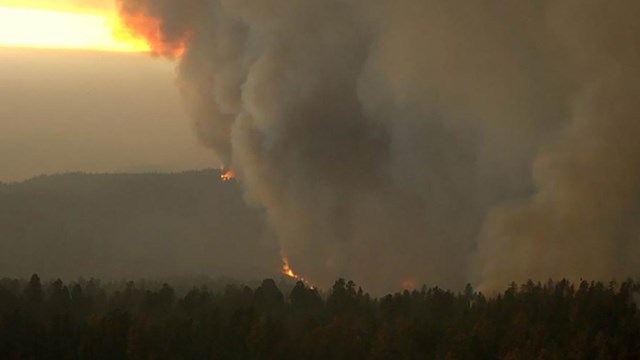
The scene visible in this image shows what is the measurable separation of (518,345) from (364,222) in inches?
907

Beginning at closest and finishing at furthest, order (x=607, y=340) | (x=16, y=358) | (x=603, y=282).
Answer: (x=607, y=340) → (x=16, y=358) → (x=603, y=282)

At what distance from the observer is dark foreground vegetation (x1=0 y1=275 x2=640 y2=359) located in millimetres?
63219

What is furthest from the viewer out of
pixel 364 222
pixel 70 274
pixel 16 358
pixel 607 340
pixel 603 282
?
pixel 70 274

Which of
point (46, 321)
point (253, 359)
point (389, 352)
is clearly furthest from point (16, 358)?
point (389, 352)

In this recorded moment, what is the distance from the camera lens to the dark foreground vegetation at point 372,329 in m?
63.2

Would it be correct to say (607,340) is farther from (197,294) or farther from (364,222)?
(197,294)

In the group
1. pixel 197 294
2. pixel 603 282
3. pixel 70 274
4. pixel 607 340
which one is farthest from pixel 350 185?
pixel 70 274

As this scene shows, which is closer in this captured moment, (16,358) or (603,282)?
(16,358)

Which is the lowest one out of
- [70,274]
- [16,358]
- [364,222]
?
[16,358]

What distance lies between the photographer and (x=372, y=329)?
69250mm

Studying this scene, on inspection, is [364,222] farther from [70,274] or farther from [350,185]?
[70,274]

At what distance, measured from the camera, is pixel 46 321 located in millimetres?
71812

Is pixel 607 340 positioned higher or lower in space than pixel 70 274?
lower

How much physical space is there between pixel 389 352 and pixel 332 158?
23231 millimetres
